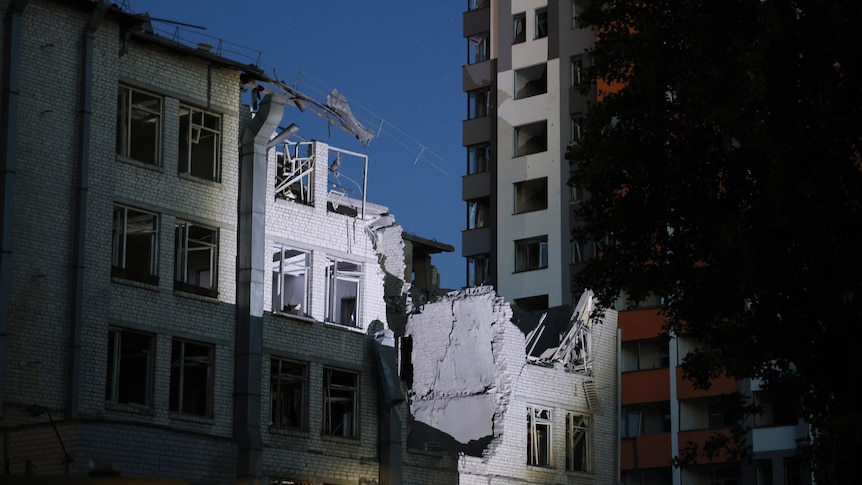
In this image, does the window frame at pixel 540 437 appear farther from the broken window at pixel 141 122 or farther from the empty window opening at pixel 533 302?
the empty window opening at pixel 533 302

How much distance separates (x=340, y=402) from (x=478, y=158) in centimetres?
3771

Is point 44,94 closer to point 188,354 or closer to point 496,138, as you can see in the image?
point 188,354

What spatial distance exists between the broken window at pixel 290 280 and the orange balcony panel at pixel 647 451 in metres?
30.3

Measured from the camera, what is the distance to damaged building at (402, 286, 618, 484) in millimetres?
47156

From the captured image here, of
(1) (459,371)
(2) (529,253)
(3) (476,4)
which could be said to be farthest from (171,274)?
(3) (476,4)

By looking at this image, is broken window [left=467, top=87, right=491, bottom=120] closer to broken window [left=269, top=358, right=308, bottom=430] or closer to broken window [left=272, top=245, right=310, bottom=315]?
broken window [left=272, top=245, right=310, bottom=315]

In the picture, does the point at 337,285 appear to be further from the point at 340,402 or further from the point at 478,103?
the point at 478,103

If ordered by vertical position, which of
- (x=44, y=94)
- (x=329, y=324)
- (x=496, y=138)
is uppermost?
(x=496, y=138)

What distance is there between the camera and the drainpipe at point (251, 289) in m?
38.9

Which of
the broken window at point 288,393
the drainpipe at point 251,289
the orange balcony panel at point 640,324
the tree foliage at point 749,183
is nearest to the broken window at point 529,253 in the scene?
the orange balcony panel at point 640,324

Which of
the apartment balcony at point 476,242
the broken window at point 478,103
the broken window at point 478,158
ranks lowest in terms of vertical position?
the apartment balcony at point 476,242

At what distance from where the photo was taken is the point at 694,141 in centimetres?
2864

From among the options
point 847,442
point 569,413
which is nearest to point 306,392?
point 569,413

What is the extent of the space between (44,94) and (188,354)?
718 centimetres
